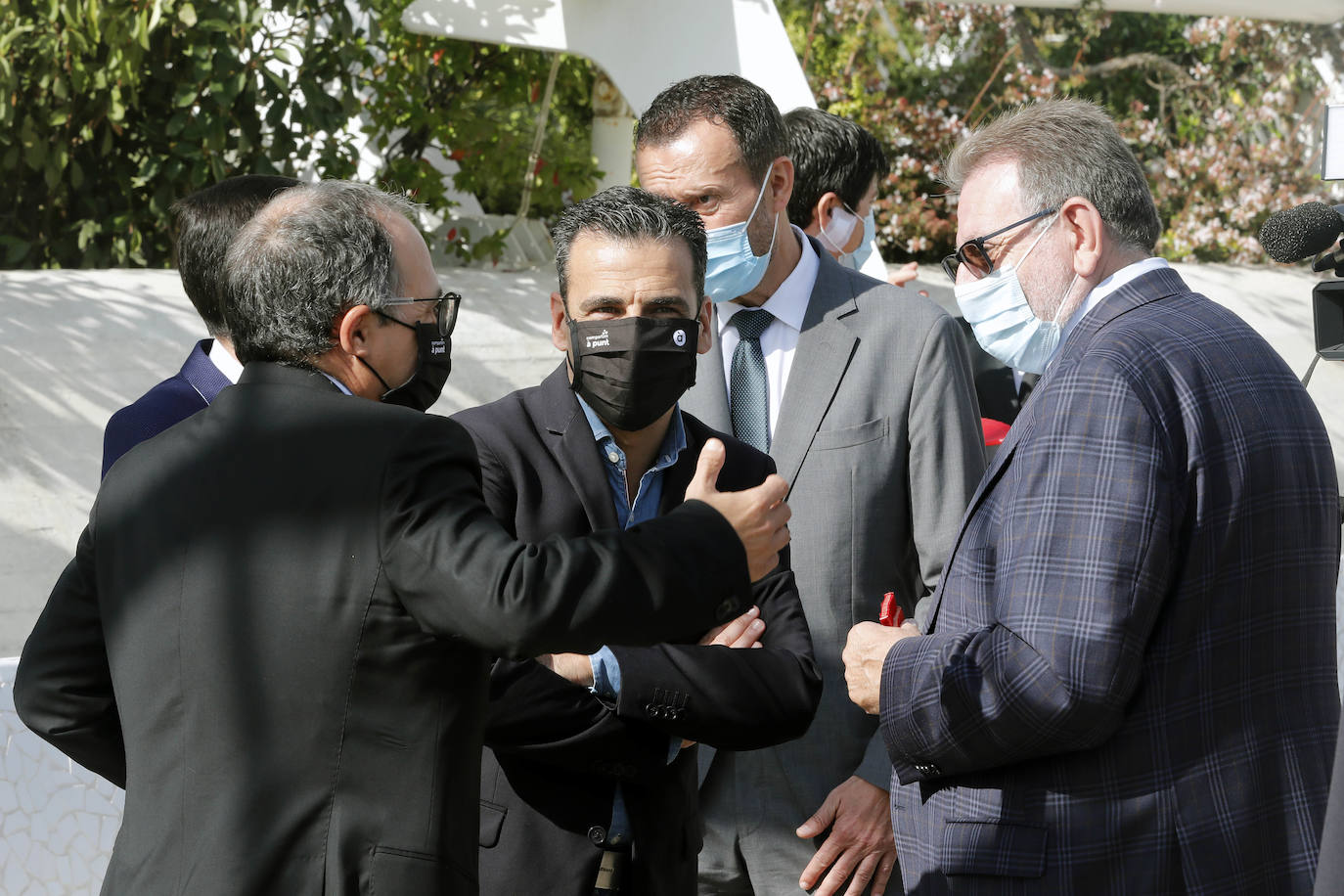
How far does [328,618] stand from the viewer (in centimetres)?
164

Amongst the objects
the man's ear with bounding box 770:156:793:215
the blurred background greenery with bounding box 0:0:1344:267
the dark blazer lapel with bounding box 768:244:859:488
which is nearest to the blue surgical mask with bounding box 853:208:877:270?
the blurred background greenery with bounding box 0:0:1344:267

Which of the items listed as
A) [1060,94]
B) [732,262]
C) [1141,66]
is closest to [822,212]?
[732,262]

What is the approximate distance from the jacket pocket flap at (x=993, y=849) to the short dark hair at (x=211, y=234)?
5.50 feet

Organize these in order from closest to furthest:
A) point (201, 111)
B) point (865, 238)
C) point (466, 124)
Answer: point (865, 238) < point (201, 111) < point (466, 124)

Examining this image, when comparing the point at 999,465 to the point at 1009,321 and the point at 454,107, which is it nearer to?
the point at 1009,321

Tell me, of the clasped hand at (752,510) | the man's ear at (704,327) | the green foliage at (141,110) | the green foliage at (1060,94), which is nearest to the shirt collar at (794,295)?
the man's ear at (704,327)

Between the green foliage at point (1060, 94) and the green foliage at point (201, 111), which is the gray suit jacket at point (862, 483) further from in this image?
the green foliage at point (1060, 94)

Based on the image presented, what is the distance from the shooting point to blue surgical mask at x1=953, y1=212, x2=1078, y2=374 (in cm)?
234

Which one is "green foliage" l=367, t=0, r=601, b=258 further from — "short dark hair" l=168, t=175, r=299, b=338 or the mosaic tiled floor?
the mosaic tiled floor

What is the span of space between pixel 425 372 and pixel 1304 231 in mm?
2601

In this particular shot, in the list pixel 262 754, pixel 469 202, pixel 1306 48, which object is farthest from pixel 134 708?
pixel 1306 48

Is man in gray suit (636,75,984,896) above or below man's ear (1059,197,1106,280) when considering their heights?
below

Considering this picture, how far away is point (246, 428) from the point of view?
1711 millimetres

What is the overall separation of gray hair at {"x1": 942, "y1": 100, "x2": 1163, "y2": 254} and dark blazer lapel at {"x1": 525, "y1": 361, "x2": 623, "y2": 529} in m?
0.84
